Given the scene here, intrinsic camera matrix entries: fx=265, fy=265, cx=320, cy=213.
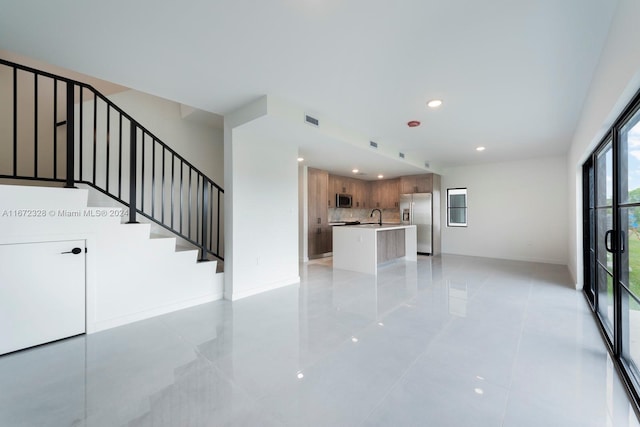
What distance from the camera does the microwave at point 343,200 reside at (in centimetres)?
783

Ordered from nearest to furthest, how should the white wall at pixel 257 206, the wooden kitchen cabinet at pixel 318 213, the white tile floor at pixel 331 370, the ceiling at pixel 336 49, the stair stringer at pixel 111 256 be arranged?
the white tile floor at pixel 331 370 → the ceiling at pixel 336 49 → the stair stringer at pixel 111 256 → the white wall at pixel 257 206 → the wooden kitchen cabinet at pixel 318 213

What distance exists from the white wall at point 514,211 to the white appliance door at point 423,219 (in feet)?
2.40

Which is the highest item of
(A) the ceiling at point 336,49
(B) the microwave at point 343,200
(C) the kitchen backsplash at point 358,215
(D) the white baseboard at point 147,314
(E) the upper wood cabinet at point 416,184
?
(A) the ceiling at point 336,49

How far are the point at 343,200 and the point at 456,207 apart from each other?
325cm

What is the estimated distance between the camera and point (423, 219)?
7477 mm

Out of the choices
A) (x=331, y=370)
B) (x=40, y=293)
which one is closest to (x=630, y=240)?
(x=331, y=370)

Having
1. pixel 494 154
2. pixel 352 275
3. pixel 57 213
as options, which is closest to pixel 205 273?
pixel 57 213

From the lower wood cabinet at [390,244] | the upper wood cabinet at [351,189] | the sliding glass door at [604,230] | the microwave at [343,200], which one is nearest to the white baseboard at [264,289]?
the lower wood cabinet at [390,244]

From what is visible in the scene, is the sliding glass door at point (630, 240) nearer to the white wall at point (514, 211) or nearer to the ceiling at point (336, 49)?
the ceiling at point (336, 49)

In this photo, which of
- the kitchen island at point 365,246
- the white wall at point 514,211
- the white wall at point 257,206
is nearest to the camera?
the white wall at point 257,206

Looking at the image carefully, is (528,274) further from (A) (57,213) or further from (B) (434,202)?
(A) (57,213)

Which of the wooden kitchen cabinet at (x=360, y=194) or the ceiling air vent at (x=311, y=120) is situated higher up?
the ceiling air vent at (x=311, y=120)

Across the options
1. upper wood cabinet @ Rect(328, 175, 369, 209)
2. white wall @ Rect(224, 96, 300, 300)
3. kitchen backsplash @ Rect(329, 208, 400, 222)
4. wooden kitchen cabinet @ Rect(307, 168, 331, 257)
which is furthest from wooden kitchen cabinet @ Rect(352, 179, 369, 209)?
white wall @ Rect(224, 96, 300, 300)

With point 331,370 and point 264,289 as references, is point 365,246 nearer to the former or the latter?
point 264,289
